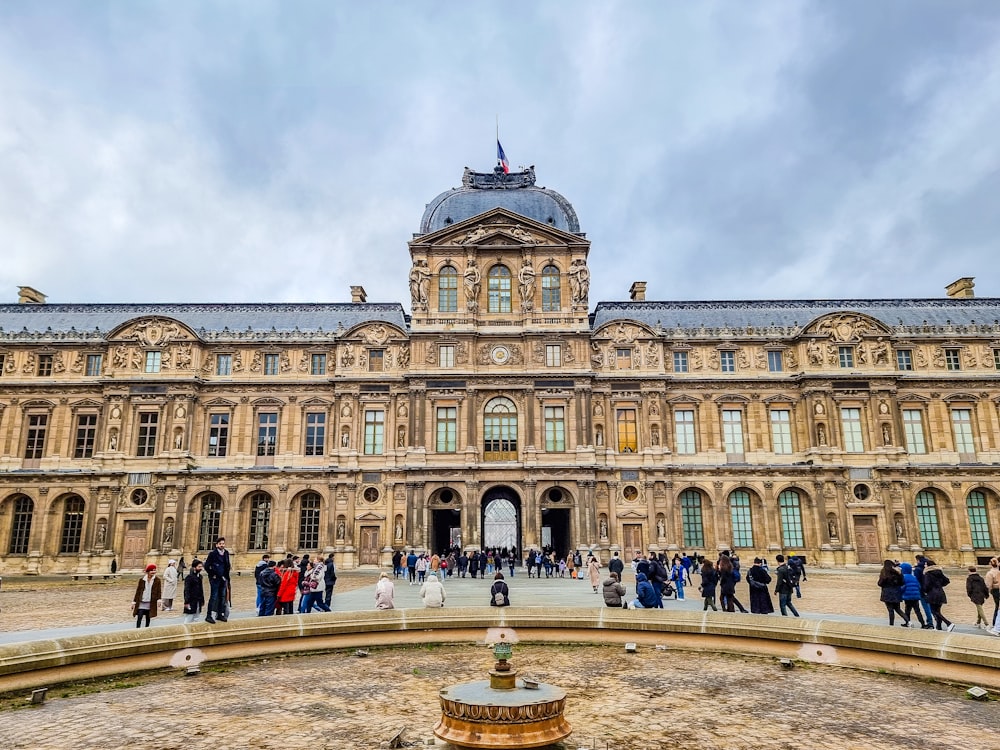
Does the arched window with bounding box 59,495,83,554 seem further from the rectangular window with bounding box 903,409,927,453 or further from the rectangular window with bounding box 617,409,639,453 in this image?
the rectangular window with bounding box 903,409,927,453

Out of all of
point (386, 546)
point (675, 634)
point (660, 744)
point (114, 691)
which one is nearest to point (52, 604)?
point (114, 691)

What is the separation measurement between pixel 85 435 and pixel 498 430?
26.8m

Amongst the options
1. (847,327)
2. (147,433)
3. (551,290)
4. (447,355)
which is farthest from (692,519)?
(147,433)

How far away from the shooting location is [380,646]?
1559 cm

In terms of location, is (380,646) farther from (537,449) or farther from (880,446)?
(880,446)

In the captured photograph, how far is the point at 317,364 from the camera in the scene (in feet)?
148

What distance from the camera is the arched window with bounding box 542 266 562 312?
44.1m

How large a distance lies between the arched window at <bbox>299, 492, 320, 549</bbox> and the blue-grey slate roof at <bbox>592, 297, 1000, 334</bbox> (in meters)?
21.7

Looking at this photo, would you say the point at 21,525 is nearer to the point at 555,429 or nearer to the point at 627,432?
the point at 555,429

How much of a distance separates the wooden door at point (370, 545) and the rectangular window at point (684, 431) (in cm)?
1971

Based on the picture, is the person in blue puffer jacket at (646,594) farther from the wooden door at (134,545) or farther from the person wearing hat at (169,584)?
the wooden door at (134,545)

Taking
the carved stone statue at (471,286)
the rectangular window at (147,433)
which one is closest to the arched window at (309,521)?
the rectangular window at (147,433)

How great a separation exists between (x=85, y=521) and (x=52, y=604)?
64.9 ft

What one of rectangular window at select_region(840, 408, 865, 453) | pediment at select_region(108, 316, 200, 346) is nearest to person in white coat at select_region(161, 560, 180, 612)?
pediment at select_region(108, 316, 200, 346)
